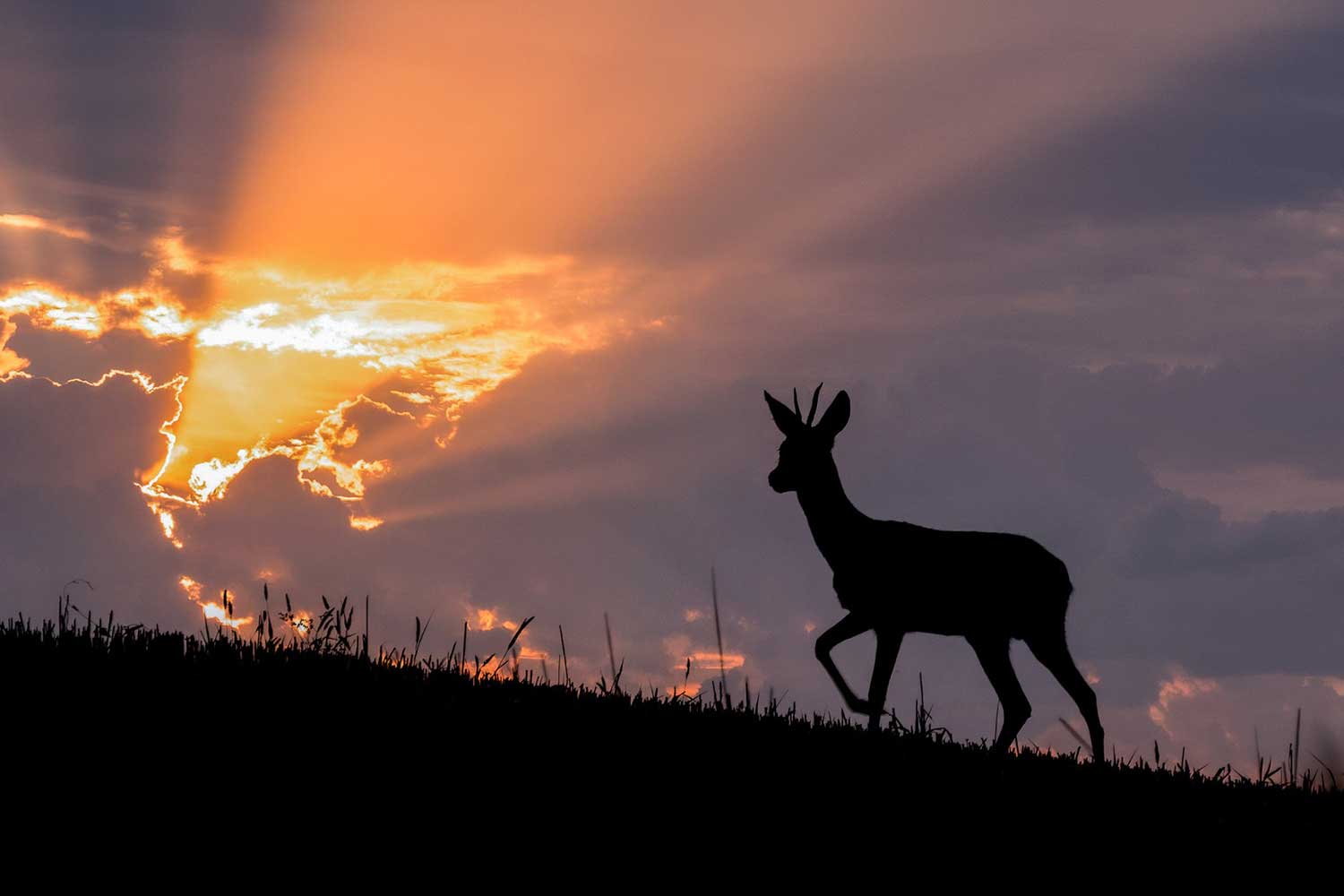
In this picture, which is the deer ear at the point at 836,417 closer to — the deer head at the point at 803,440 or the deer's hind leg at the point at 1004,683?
the deer head at the point at 803,440

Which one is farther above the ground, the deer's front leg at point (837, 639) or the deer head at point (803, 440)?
the deer head at point (803, 440)

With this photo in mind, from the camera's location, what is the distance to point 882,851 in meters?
6.73

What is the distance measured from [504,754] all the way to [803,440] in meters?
5.08

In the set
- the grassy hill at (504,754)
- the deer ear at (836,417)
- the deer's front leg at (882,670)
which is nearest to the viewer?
the grassy hill at (504,754)

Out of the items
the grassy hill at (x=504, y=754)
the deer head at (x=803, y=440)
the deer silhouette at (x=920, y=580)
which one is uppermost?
the deer head at (x=803, y=440)

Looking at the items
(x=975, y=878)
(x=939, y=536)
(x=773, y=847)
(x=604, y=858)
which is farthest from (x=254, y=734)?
(x=939, y=536)

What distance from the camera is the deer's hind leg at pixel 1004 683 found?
1115cm

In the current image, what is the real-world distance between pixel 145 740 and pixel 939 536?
697 centimetres

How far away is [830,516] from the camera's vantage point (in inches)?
478

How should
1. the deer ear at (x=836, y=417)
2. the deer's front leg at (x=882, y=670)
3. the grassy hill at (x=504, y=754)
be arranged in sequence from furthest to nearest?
the deer ear at (x=836, y=417) → the deer's front leg at (x=882, y=670) → the grassy hill at (x=504, y=754)

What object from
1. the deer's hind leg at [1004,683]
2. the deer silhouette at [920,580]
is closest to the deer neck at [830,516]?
the deer silhouette at [920,580]

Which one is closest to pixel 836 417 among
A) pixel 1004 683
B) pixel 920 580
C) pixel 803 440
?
pixel 803 440

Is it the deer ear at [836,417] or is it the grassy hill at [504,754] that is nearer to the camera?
the grassy hill at [504,754]

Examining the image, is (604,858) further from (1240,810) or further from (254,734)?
(1240,810)
